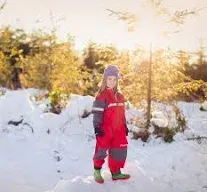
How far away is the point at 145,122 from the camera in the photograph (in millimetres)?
9992

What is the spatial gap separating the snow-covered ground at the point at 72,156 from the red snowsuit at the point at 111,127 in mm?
260

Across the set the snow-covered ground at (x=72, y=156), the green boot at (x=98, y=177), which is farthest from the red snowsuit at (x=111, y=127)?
the snow-covered ground at (x=72, y=156)

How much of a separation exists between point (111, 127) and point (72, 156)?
3.04 m

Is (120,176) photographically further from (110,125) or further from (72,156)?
(72,156)

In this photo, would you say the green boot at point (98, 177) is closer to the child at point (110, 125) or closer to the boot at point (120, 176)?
the child at point (110, 125)

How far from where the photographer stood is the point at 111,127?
252 inches

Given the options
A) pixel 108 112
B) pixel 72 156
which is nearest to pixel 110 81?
pixel 108 112

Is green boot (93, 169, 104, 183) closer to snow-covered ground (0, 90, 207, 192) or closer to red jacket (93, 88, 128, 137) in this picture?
snow-covered ground (0, 90, 207, 192)

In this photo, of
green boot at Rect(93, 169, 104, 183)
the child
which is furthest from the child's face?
green boot at Rect(93, 169, 104, 183)

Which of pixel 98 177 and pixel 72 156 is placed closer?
pixel 98 177

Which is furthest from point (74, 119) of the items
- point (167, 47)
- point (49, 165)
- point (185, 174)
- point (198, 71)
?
point (198, 71)

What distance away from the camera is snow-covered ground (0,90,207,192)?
6633mm

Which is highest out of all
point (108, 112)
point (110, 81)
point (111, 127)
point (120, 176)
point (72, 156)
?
point (110, 81)

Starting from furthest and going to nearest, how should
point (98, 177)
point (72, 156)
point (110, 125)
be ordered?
point (72, 156), point (110, 125), point (98, 177)
